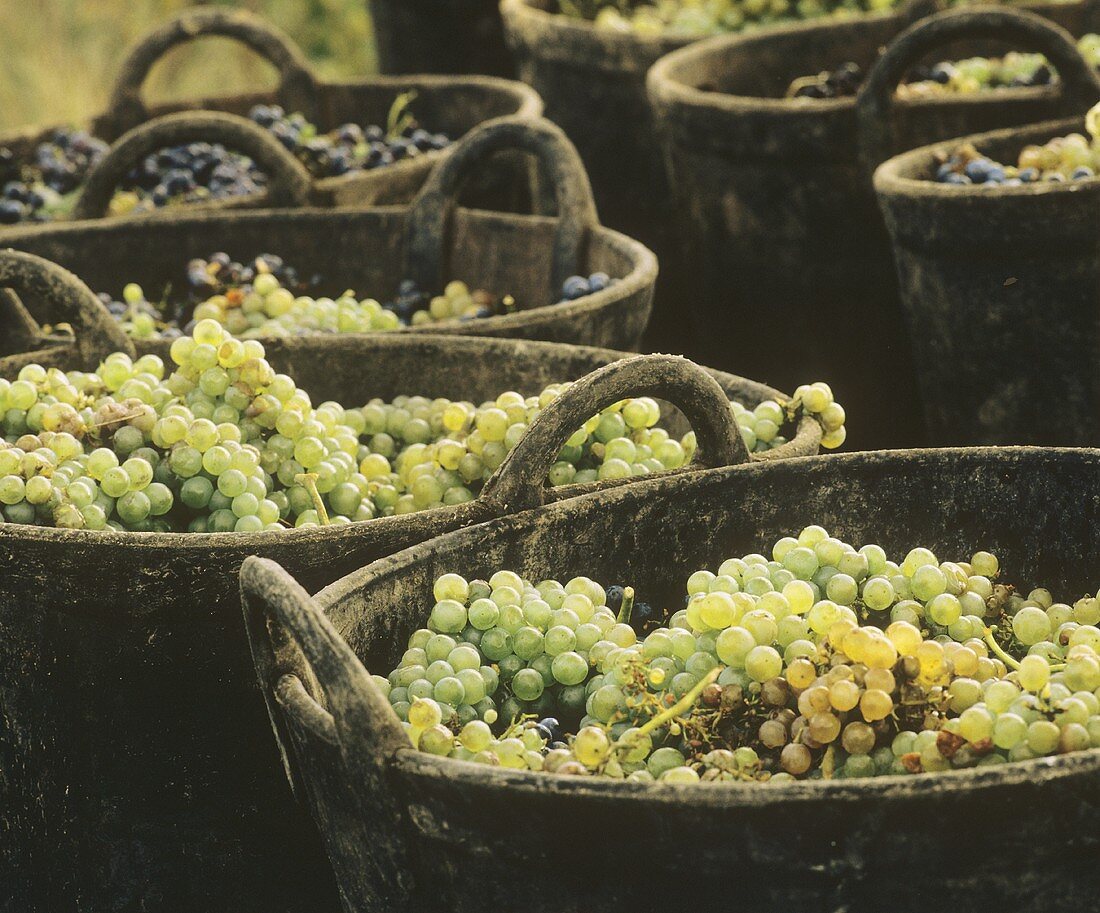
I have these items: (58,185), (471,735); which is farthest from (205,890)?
(58,185)

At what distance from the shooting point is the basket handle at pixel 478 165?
106 inches

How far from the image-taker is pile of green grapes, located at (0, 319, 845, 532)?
5.59 ft

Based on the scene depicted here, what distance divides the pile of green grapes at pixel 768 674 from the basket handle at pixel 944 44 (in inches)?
61.0

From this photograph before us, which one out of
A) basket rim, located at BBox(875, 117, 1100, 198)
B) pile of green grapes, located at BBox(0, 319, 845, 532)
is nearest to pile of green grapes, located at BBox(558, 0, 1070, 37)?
basket rim, located at BBox(875, 117, 1100, 198)

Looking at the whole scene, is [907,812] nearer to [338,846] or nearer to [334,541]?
[338,846]

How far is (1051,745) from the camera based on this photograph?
1122 millimetres

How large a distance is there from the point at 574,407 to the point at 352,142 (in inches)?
98.4

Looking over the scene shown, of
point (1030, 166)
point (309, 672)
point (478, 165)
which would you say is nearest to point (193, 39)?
point (478, 165)

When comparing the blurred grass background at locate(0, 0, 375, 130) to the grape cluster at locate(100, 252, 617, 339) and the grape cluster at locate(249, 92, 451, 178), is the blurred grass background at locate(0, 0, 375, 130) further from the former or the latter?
the grape cluster at locate(100, 252, 617, 339)

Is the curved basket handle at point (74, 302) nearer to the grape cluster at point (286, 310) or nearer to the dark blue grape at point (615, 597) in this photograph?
the grape cluster at point (286, 310)

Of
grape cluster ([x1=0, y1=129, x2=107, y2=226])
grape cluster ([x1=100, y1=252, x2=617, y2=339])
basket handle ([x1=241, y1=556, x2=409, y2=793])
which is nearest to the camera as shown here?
basket handle ([x1=241, y1=556, x2=409, y2=793])

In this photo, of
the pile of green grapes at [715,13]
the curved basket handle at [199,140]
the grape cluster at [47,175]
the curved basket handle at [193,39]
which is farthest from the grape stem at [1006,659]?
the pile of green grapes at [715,13]

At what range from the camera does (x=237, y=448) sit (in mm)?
1748

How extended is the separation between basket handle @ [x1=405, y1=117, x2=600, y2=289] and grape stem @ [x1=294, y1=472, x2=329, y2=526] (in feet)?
3.36
